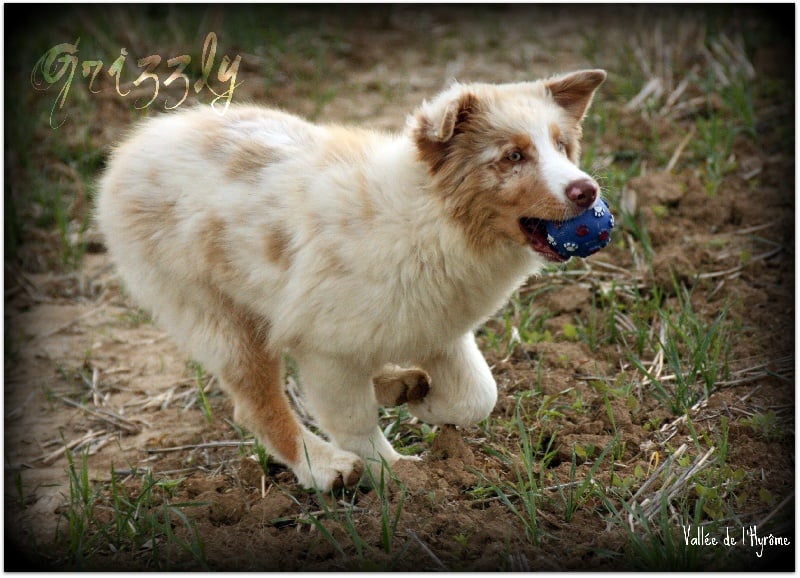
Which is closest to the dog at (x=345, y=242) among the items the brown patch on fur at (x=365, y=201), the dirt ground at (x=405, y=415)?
the brown patch on fur at (x=365, y=201)

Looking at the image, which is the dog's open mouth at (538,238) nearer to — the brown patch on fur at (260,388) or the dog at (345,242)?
the dog at (345,242)

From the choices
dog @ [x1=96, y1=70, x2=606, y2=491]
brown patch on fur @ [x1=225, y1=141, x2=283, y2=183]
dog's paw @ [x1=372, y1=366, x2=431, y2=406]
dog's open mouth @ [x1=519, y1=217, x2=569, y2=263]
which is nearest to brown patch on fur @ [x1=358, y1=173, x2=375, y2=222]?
dog @ [x1=96, y1=70, x2=606, y2=491]

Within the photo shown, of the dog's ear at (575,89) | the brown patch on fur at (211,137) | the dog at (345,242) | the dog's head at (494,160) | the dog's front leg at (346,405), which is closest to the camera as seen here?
the dog's head at (494,160)

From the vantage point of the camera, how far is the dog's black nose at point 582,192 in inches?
133

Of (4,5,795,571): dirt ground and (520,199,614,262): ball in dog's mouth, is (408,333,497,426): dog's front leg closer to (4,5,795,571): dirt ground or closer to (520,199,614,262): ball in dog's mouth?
(4,5,795,571): dirt ground

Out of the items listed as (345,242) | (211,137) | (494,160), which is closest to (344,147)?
(345,242)

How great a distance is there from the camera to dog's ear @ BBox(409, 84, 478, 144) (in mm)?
3529

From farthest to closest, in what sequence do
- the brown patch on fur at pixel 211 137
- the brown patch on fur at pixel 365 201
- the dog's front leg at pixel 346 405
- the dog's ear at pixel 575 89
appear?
the brown patch on fur at pixel 211 137 < the dog's front leg at pixel 346 405 < the dog's ear at pixel 575 89 < the brown patch on fur at pixel 365 201

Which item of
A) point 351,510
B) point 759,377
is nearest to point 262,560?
point 351,510

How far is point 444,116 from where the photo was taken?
352cm

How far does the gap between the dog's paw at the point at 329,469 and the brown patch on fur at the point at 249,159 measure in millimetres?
1233

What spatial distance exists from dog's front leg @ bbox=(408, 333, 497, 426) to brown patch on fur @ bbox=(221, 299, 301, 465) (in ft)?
2.21

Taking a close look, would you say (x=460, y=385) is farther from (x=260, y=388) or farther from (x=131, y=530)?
(x=131, y=530)

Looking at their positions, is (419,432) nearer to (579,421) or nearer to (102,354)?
(579,421)
